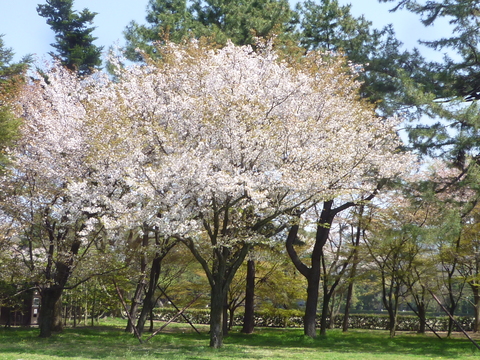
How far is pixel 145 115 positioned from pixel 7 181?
5.42 meters

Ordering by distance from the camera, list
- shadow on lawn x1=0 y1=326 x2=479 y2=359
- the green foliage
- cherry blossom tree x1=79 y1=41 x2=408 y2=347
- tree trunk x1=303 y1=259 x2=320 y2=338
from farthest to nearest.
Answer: the green foliage
tree trunk x1=303 y1=259 x2=320 y2=338
cherry blossom tree x1=79 y1=41 x2=408 y2=347
shadow on lawn x1=0 y1=326 x2=479 y2=359

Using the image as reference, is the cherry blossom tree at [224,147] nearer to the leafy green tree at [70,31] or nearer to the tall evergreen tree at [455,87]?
the tall evergreen tree at [455,87]

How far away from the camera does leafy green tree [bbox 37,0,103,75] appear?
2670cm

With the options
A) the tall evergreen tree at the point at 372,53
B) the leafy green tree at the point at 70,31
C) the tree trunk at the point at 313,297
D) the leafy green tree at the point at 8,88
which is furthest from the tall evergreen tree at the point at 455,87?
the leafy green tree at the point at 70,31

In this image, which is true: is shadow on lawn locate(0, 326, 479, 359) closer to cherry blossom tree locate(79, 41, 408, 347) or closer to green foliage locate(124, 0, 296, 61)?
cherry blossom tree locate(79, 41, 408, 347)

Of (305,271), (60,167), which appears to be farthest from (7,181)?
(305,271)

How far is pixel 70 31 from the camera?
27.2m

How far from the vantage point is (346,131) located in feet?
44.6

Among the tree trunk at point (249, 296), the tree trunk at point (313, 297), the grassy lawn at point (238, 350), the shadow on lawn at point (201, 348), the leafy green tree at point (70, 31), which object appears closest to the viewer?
the grassy lawn at point (238, 350)

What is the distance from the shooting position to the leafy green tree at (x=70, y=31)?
1051 inches

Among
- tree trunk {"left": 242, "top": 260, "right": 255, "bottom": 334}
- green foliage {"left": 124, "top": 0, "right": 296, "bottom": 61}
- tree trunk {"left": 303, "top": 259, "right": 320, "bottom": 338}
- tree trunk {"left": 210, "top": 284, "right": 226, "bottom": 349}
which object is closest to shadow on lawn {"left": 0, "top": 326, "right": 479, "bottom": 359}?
tree trunk {"left": 210, "top": 284, "right": 226, "bottom": 349}

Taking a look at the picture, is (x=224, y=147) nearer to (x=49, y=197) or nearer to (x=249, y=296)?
(x=49, y=197)

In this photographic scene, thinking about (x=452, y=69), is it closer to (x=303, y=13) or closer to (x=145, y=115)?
(x=303, y=13)

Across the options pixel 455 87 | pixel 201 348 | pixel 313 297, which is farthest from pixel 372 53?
pixel 201 348
